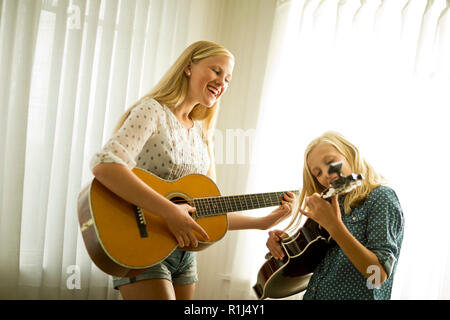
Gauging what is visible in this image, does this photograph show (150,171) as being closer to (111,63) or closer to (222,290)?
(111,63)

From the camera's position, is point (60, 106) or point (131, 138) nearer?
point (131, 138)

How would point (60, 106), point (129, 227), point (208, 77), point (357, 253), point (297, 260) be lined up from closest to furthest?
point (357, 253) < point (129, 227) < point (297, 260) < point (208, 77) < point (60, 106)

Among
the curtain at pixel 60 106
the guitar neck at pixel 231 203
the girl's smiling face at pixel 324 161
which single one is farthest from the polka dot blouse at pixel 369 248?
the curtain at pixel 60 106

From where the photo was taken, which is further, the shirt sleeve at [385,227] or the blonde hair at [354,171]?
the blonde hair at [354,171]

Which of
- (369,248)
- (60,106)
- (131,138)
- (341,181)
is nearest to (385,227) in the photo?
(369,248)

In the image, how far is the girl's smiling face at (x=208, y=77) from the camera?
1588 millimetres

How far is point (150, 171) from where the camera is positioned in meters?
1.49

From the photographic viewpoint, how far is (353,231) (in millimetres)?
1390

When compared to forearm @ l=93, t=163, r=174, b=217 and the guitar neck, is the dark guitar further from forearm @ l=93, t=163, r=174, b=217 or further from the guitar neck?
forearm @ l=93, t=163, r=174, b=217

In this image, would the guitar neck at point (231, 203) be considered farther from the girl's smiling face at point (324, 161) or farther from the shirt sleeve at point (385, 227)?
the shirt sleeve at point (385, 227)

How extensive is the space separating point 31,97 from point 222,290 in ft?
5.67

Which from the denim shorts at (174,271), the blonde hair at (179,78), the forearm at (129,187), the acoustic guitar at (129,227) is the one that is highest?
the blonde hair at (179,78)

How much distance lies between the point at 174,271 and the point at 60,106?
52.1 inches

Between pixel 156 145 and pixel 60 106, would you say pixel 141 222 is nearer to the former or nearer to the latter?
pixel 156 145
